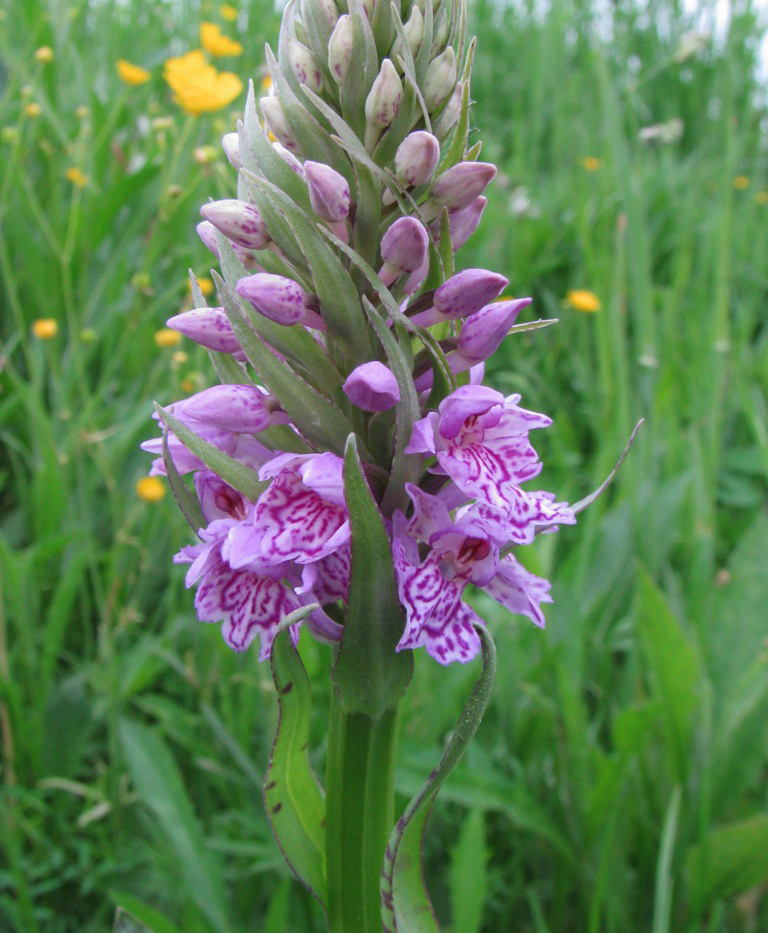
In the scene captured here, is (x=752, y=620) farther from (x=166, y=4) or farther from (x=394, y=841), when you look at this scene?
(x=166, y=4)

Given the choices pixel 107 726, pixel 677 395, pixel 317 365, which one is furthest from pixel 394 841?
pixel 677 395

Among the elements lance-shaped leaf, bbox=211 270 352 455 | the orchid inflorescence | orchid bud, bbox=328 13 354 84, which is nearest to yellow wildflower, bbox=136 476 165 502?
the orchid inflorescence

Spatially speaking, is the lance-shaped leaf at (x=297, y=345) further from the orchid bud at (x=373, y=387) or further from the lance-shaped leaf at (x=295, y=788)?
the lance-shaped leaf at (x=295, y=788)

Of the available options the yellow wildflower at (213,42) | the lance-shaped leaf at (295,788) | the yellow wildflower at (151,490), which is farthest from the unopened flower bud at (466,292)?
the yellow wildflower at (213,42)

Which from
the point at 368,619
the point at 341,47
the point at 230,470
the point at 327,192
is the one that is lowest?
the point at 368,619

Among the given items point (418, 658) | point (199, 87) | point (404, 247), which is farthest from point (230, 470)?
point (199, 87)

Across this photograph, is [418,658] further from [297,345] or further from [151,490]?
[297,345]
